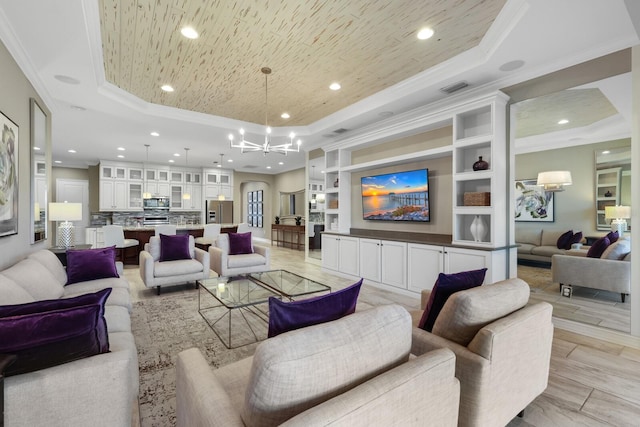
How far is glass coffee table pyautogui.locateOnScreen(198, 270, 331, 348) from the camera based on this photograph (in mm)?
2859

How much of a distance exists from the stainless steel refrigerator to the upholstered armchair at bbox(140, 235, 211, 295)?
17.5 ft

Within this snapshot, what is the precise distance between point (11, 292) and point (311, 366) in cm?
217

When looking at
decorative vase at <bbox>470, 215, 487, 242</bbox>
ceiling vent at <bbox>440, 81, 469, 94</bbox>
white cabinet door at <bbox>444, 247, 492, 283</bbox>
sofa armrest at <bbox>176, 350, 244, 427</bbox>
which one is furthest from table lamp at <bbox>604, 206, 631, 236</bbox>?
sofa armrest at <bbox>176, 350, 244, 427</bbox>

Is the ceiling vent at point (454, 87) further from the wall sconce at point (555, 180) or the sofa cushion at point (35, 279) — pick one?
the sofa cushion at point (35, 279)

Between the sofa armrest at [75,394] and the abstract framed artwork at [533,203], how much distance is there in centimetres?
775

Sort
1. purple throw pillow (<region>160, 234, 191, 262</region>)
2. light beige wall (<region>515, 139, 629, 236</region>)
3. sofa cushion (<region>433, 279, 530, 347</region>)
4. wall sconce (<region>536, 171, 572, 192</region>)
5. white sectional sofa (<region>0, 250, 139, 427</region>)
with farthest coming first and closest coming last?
light beige wall (<region>515, 139, 629, 236</region>) < wall sconce (<region>536, 171, 572, 192</region>) < purple throw pillow (<region>160, 234, 191, 262</region>) < sofa cushion (<region>433, 279, 530, 347</region>) < white sectional sofa (<region>0, 250, 139, 427</region>)

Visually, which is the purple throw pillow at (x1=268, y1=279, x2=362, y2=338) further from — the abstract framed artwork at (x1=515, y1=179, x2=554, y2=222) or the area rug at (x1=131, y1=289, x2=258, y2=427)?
the abstract framed artwork at (x1=515, y1=179, x2=554, y2=222)

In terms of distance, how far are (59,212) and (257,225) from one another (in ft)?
27.1

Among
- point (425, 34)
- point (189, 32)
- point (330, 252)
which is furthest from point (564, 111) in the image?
point (189, 32)

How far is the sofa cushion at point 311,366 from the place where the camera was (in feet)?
2.73

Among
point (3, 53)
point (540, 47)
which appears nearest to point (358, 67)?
Answer: point (540, 47)

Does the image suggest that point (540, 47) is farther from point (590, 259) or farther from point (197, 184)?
point (197, 184)

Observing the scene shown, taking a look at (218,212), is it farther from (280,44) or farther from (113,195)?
(280,44)

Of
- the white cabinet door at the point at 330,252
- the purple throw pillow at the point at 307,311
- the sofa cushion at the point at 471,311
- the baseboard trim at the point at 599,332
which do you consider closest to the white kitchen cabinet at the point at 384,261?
the white cabinet door at the point at 330,252
